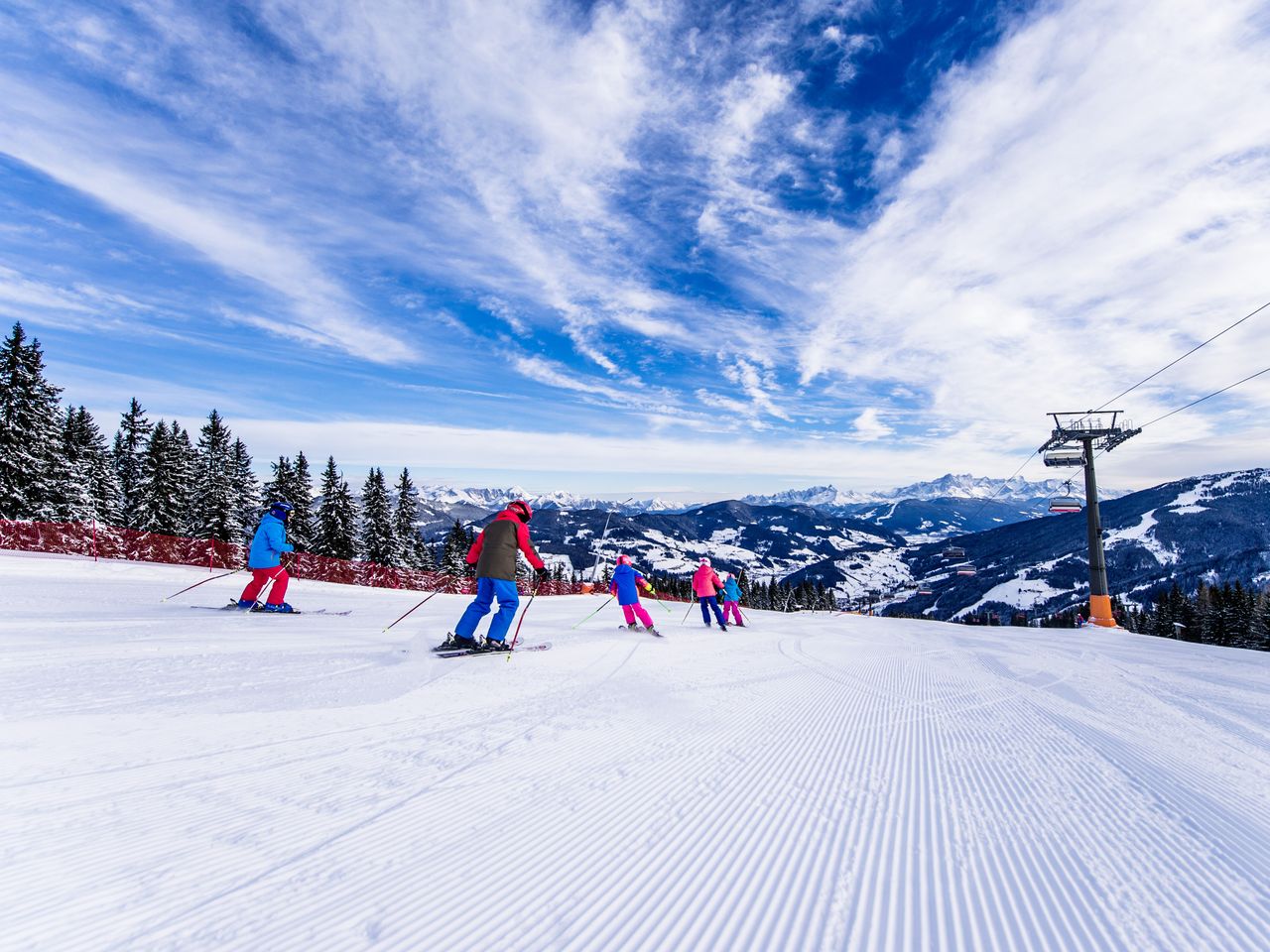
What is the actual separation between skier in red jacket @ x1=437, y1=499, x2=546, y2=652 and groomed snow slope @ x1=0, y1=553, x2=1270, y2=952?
119 cm

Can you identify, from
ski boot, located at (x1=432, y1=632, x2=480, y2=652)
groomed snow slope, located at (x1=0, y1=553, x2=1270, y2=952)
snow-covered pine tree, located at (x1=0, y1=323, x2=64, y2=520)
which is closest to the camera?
groomed snow slope, located at (x1=0, y1=553, x2=1270, y2=952)

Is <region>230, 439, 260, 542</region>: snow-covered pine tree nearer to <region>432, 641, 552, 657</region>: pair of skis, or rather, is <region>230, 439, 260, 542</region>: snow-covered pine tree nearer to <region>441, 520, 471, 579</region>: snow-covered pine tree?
<region>441, 520, 471, 579</region>: snow-covered pine tree

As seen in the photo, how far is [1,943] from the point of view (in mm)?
1877

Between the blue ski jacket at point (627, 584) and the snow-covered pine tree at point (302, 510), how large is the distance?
36.5m

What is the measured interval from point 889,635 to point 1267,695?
7921 mm

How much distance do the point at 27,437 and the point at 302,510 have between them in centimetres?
1485

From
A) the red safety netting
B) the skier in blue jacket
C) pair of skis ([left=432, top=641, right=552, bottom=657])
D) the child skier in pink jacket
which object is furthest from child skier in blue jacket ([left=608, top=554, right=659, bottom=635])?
the red safety netting

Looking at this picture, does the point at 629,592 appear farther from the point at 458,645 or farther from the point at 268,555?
the point at 268,555

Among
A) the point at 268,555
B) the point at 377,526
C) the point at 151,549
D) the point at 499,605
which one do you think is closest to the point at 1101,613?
the point at 499,605

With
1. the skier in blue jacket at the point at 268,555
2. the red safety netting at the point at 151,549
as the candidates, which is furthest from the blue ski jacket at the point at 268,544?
the red safety netting at the point at 151,549

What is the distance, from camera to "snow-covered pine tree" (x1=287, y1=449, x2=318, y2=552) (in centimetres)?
4103

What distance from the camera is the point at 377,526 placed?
4506 centimetres

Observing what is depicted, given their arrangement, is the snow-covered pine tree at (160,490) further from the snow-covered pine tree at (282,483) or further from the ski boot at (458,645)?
the ski boot at (458,645)

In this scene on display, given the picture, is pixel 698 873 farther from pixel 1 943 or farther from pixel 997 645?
pixel 997 645
